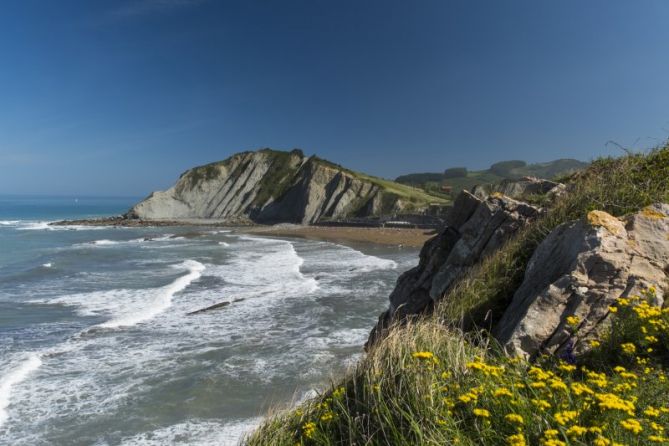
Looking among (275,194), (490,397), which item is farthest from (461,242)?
(275,194)

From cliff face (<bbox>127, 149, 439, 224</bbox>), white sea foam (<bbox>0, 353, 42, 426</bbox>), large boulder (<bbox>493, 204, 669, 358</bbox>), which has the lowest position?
white sea foam (<bbox>0, 353, 42, 426</bbox>)

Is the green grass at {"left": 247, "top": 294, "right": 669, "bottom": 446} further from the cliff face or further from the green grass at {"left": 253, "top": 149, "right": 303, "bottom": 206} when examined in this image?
the green grass at {"left": 253, "top": 149, "right": 303, "bottom": 206}

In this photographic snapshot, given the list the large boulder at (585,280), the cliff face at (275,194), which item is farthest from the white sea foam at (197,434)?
the cliff face at (275,194)

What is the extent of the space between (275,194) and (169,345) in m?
77.3

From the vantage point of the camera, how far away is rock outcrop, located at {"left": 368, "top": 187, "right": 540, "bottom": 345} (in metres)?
9.15

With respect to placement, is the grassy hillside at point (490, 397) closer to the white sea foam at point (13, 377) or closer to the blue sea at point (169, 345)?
the blue sea at point (169, 345)

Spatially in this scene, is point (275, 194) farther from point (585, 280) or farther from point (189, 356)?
point (585, 280)

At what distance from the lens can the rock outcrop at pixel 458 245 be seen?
915 centimetres

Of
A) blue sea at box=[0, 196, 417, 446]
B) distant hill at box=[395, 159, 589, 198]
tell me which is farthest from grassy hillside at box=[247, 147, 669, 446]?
distant hill at box=[395, 159, 589, 198]

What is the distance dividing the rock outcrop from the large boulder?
2.94 metres

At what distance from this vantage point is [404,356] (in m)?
4.29

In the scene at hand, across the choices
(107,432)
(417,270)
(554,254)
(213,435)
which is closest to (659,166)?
(554,254)

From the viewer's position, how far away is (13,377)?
11.3m

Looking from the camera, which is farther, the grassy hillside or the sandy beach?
the sandy beach
